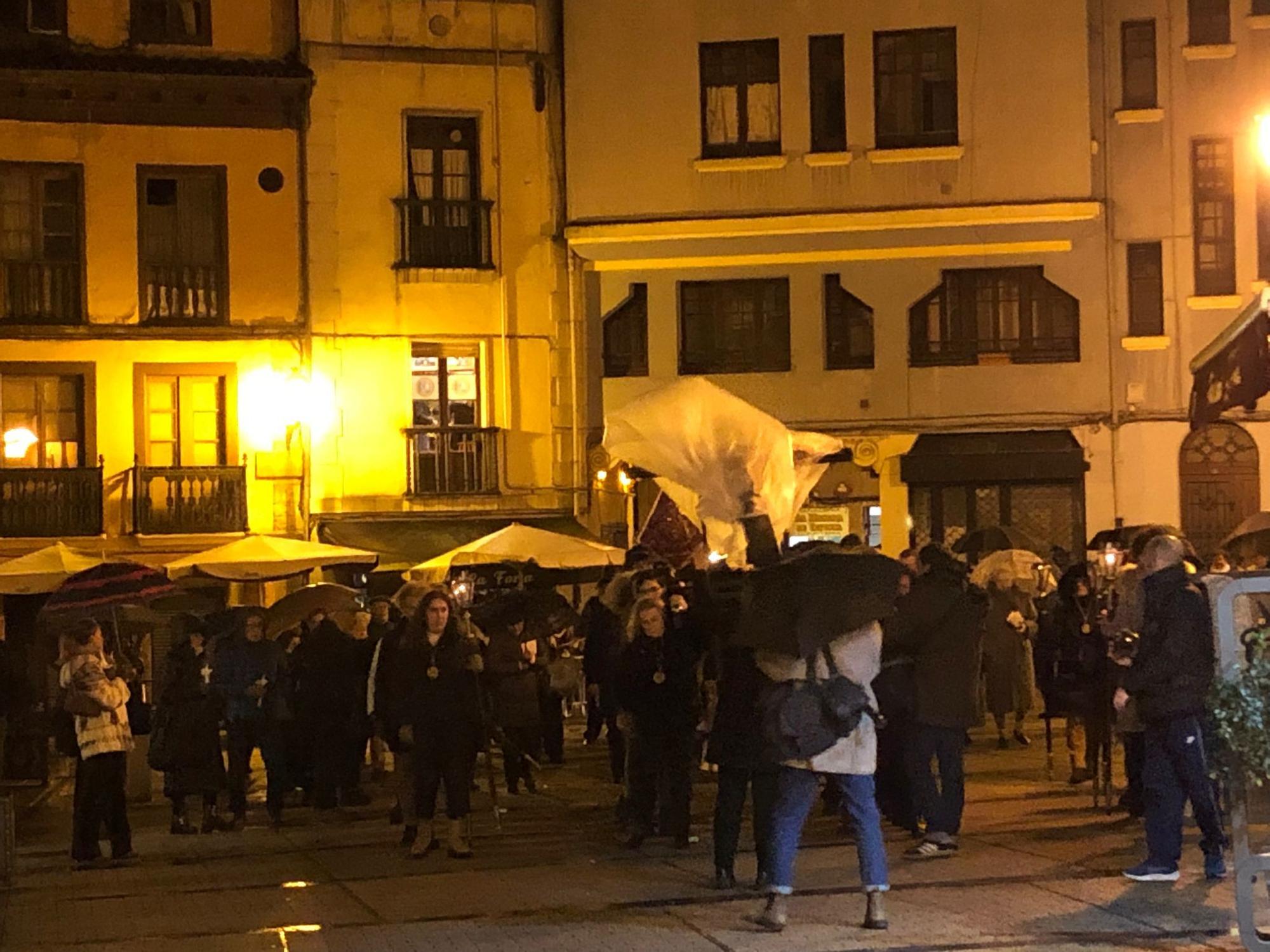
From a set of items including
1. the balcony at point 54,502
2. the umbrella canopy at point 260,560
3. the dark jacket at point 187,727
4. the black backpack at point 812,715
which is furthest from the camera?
the balcony at point 54,502

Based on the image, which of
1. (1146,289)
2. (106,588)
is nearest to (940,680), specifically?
(106,588)

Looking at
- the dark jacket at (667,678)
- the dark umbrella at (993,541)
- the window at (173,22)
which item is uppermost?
the window at (173,22)

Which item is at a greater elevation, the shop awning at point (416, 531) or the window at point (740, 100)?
the window at point (740, 100)

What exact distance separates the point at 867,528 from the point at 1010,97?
6387 mm

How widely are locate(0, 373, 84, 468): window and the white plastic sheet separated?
16.1 meters

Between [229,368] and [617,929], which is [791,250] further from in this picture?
[617,929]

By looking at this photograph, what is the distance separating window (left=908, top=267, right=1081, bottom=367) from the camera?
1051 inches

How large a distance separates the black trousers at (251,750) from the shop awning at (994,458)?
44.0 feet

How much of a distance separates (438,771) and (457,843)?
0.48m

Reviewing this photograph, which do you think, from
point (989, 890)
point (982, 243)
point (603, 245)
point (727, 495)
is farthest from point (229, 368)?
point (989, 890)

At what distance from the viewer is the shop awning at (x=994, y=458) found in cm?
2648

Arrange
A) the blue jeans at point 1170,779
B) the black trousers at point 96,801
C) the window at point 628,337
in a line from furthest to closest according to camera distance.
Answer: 1. the window at point 628,337
2. the black trousers at point 96,801
3. the blue jeans at point 1170,779

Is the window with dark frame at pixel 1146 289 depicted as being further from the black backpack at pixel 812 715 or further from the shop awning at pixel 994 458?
the black backpack at pixel 812 715

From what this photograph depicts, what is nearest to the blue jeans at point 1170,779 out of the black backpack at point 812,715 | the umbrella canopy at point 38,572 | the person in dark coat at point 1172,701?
the person in dark coat at point 1172,701
